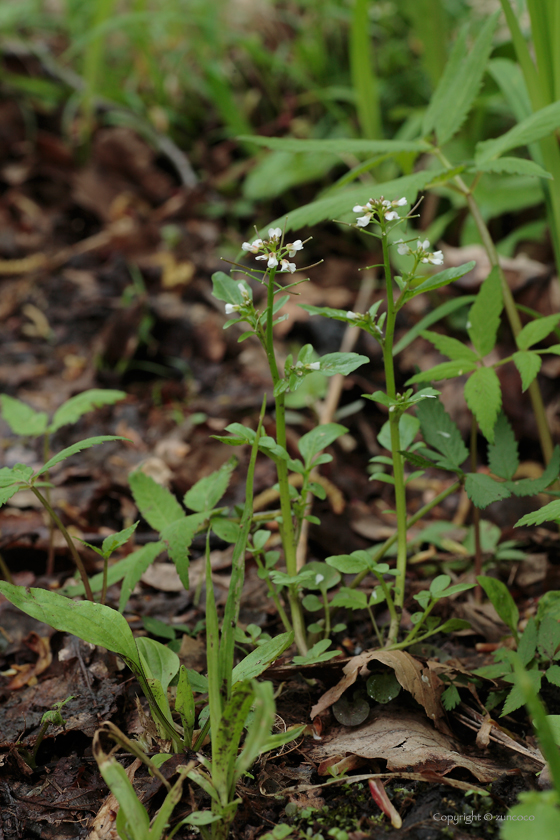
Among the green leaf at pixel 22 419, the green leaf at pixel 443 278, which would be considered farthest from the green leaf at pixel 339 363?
the green leaf at pixel 22 419

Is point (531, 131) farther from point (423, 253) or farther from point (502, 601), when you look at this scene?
point (502, 601)

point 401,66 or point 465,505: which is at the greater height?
point 401,66

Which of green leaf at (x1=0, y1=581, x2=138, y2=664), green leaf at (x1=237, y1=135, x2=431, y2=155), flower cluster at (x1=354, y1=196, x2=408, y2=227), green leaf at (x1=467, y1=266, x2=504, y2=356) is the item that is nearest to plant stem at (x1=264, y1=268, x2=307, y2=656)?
flower cluster at (x1=354, y1=196, x2=408, y2=227)

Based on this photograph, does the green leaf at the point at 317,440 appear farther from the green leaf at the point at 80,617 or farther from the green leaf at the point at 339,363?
the green leaf at the point at 80,617

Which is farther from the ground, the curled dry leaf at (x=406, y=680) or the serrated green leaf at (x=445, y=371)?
the serrated green leaf at (x=445, y=371)

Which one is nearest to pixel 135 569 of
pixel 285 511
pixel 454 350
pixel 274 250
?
pixel 285 511

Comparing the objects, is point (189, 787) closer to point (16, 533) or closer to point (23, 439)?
point (16, 533)

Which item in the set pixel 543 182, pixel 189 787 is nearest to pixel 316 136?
pixel 543 182
